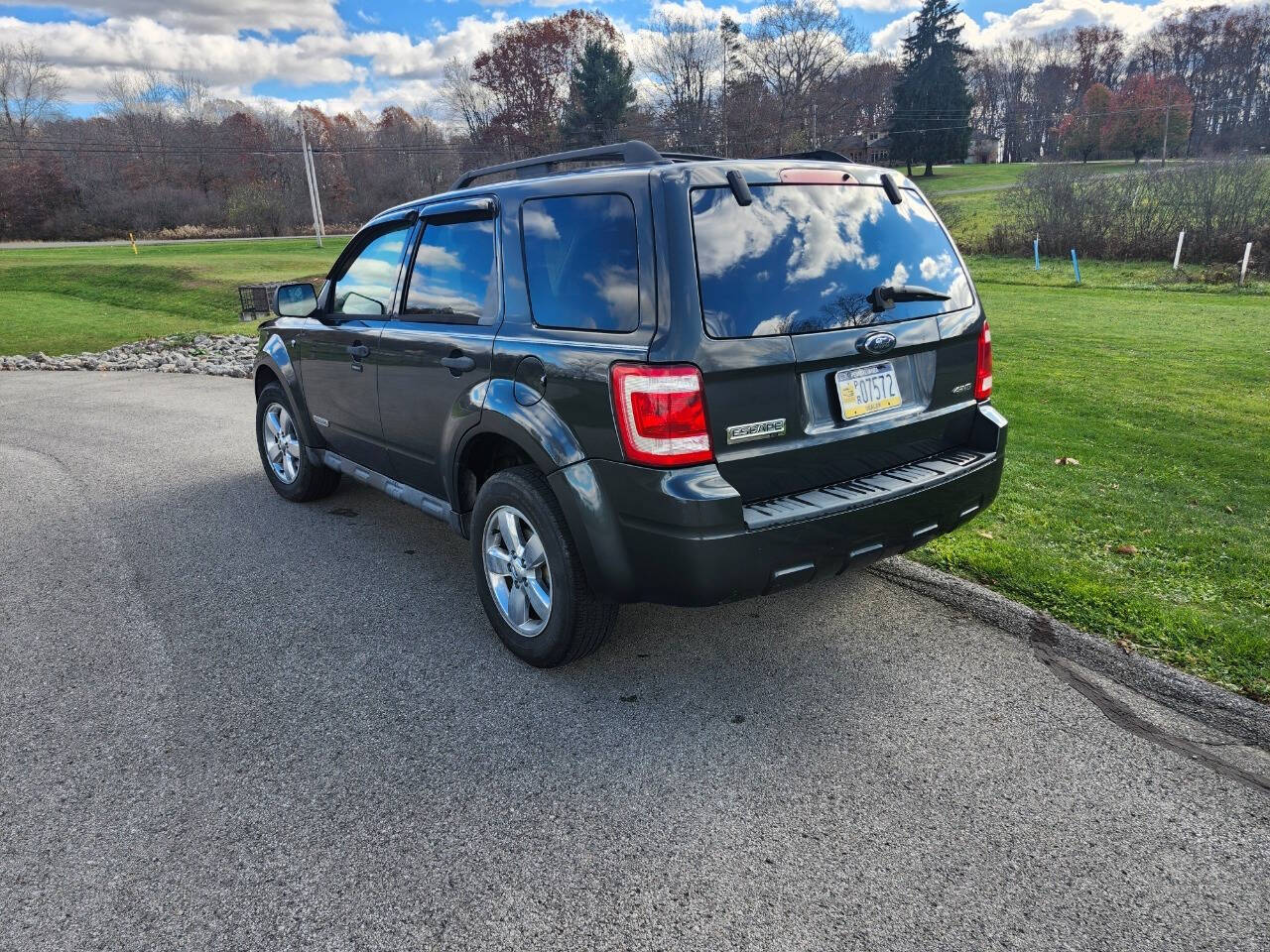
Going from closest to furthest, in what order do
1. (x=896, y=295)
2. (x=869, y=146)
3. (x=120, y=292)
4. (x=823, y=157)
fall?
(x=896, y=295) → (x=823, y=157) → (x=120, y=292) → (x=869, y=146)

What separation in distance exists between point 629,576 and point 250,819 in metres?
1.47

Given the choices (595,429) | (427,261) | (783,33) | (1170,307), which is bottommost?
(1170,307)

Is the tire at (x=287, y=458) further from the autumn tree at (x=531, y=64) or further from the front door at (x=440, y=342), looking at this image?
the autumn tree at (x=531, y=64)

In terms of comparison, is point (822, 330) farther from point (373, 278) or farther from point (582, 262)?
point (373, 278)

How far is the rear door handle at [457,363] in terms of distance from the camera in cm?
364

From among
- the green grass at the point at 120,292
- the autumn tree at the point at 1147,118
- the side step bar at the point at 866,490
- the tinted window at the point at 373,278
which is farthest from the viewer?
the autumn tree at the point at 1147,118

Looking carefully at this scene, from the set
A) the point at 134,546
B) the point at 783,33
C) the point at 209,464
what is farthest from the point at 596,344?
the point at 783,33

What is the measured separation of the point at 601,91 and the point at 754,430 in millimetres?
65707

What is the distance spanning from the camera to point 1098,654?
11.5 ft

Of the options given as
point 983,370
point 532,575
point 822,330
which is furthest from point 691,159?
point 532,575

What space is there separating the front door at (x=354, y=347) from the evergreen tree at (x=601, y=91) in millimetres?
60874

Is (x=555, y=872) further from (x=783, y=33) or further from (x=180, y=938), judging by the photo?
(x=783, y=33)

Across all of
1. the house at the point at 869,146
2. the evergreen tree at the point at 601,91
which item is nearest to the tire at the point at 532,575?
the evergreen tree at the point at 601,91

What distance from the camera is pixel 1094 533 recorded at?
480cm
